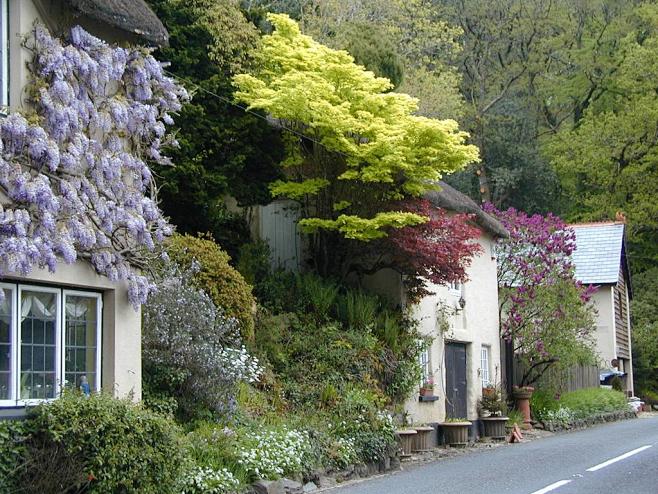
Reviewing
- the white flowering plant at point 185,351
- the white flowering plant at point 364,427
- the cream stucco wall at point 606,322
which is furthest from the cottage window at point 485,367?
the cream stucco wall at point 606,322

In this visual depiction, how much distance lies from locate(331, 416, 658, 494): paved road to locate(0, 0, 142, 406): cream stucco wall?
374cm

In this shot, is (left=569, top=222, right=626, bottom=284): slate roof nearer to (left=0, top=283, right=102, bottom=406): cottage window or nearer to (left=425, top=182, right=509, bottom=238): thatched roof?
(left=425, top=182, right=509, bottom=238): thatched roof

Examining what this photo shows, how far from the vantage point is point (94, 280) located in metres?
12.5

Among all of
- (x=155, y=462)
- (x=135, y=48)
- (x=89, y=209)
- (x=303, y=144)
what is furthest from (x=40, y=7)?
(x=303, y=144)

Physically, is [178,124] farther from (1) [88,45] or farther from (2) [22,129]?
(2) [22,129]

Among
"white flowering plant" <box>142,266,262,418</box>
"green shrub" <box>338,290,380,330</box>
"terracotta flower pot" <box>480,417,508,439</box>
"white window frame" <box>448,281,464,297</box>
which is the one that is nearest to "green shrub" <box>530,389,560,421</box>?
"terracotta flower pot" <box>480,417,508,439</box>

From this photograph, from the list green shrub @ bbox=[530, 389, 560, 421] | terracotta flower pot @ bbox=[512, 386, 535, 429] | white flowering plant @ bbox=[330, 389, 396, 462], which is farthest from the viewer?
green shrub @ bbox=[530, 389, 560, 421]

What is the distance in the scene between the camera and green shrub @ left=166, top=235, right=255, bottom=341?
16875 millimetres

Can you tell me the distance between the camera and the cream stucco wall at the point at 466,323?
76.2 ft

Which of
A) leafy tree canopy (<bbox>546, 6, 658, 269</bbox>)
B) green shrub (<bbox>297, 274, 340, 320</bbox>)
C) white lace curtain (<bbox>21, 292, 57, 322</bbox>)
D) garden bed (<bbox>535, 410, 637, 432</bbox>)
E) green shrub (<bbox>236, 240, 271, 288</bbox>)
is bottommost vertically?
garden bed (<bbox>535, 410, 637, 432</bbox>)

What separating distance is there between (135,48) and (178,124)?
7.06m

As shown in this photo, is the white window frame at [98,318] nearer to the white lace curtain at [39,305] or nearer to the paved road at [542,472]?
the white lace curtain at [39,305]

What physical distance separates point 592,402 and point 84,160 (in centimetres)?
2175

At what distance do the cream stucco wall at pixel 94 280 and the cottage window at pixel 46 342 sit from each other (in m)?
0.13
